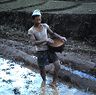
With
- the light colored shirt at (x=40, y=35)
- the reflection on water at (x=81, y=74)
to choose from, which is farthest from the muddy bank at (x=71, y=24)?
the light colored shirt at (x=40, y=35)

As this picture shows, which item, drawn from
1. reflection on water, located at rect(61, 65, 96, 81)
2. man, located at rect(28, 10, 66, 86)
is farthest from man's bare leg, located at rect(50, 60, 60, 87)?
reflection on water, located at rect(61, 65, 96, 81)

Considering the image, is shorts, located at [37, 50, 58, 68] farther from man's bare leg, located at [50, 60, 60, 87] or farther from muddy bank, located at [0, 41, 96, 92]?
muddy bank, located at [0, 41, 96, 92]

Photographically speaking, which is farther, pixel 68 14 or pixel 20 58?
pixel 68 14

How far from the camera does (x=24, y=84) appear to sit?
712 centimetres

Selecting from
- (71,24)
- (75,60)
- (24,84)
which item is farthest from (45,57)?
(71,24)

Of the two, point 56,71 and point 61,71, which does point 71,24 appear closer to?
point 61,71

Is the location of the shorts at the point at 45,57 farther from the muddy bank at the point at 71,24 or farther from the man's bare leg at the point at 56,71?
the muddy bank at the point at 71,24

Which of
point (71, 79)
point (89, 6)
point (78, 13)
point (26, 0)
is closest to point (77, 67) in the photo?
point (71, 79)

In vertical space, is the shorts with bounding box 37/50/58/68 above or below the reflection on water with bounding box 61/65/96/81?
above

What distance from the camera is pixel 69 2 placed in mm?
12812

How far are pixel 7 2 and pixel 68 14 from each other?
4614 millimetres

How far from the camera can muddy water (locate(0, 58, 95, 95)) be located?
6617mm

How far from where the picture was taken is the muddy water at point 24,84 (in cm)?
662

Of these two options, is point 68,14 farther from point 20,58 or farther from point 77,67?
point 77,67
